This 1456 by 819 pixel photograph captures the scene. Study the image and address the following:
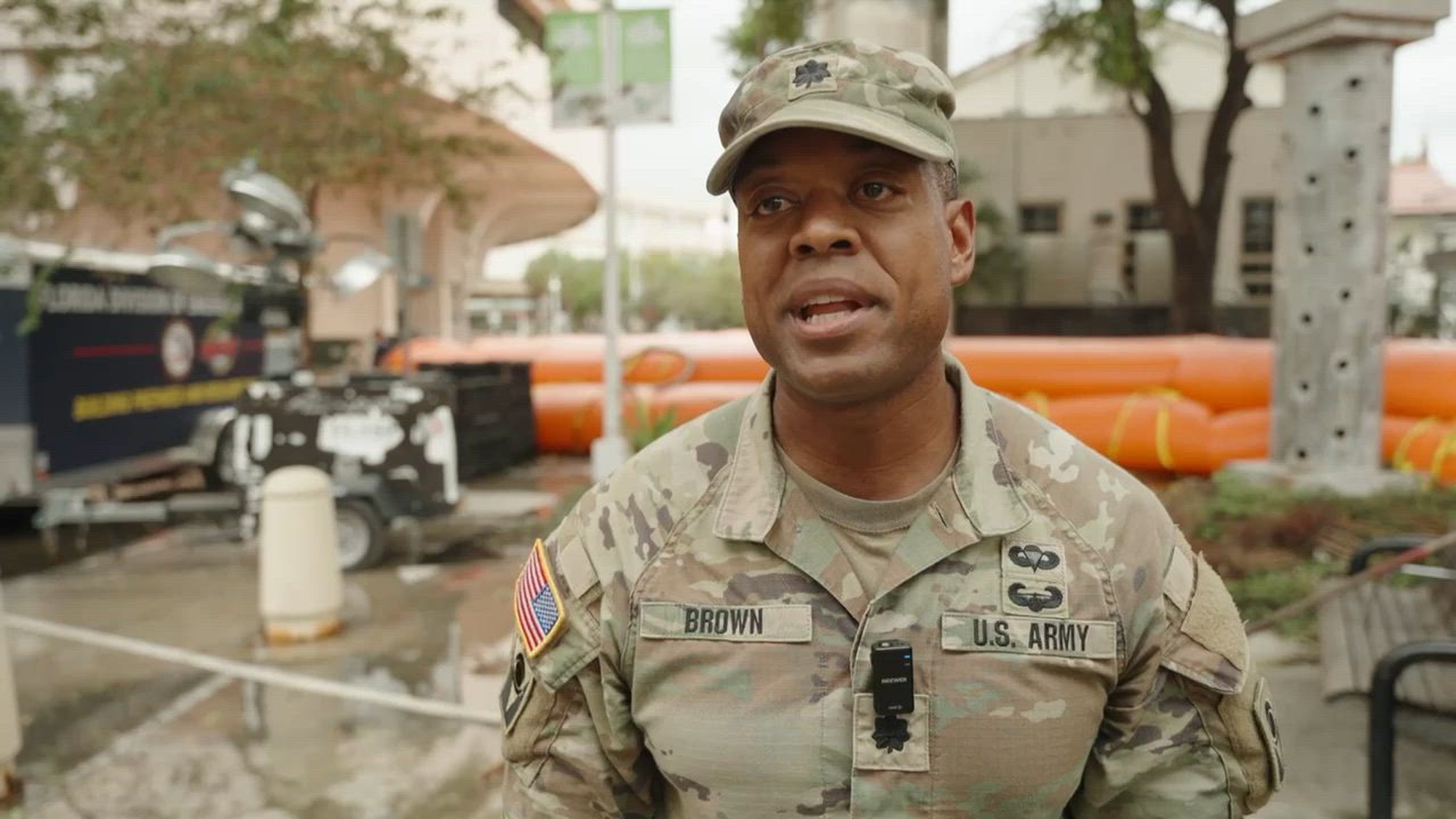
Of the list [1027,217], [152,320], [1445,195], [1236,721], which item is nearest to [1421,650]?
[1236,721]

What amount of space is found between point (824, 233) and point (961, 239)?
0.29 meters

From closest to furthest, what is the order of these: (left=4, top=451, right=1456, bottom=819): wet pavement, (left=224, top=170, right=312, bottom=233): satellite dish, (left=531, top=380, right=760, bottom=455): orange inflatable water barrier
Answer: (left=4, top=451, right=1456, bottom=819): wet pavement → (left=224, top=170, right=312, bottom=233): satellite dish → (left=531, top=380, right=760, bottom=455): orange inflatable water barrier

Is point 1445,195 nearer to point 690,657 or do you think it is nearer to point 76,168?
point 76,168

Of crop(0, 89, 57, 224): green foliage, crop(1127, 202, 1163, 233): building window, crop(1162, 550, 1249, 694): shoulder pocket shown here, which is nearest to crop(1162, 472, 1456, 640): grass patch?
crop(1162, 550, 1249, 694): shoulder pocket

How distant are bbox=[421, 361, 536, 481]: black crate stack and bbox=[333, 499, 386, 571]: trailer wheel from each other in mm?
1514

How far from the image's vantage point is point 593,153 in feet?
130

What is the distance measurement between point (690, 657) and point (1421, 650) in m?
2.25

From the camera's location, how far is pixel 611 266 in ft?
33.4

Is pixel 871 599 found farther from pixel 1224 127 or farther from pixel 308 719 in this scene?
pixel 1224 127

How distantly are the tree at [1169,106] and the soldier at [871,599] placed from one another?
11.7m

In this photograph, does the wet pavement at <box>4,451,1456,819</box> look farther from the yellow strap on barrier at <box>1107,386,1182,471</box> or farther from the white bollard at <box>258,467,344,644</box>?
the yellow strap on barrier at <box>1107,386,1182,471</box>

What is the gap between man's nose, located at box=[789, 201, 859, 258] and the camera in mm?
1504

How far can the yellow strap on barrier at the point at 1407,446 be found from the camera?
838cm

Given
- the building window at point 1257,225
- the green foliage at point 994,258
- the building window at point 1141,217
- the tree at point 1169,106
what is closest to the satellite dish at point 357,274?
→ the tree at point 1169,106
